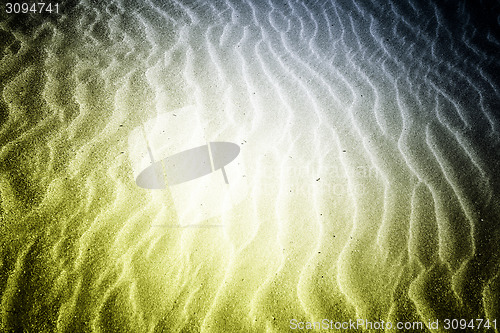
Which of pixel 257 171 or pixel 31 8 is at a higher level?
pixel 31 8

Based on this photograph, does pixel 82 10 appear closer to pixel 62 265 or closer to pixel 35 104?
pixel 35 104

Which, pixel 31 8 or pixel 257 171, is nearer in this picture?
pixel 257 171

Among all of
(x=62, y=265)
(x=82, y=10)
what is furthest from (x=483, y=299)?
(x=82, y=10)

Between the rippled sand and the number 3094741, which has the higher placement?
the number 3094741

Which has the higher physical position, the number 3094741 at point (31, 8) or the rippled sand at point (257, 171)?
the number 3094741 at point (31, 8)

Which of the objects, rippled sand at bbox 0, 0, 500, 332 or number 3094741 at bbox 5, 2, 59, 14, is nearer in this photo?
rippled sand at bbox 0, 0, 500, 332

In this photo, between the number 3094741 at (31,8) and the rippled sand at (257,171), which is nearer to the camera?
the rippled sand at (257,171)
